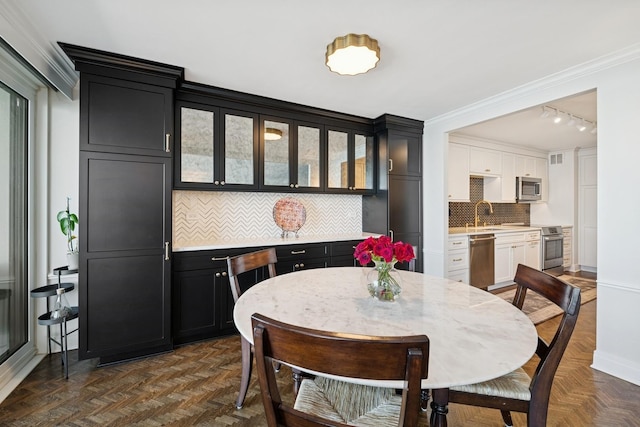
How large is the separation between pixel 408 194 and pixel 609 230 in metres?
1.92

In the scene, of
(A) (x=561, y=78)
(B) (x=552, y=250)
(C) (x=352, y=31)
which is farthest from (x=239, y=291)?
(B) (x=552, y=250)

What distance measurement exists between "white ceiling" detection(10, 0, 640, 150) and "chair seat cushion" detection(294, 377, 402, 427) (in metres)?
1.94

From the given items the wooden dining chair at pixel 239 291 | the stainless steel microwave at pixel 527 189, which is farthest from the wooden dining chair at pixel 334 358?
the stainless steel microwave at pixel 527 189

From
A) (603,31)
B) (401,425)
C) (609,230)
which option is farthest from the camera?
(609,230)

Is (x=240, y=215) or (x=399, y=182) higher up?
(x=399, y=182)

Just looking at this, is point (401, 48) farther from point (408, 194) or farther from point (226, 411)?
point (226, 411)

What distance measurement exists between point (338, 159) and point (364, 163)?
0.40 m

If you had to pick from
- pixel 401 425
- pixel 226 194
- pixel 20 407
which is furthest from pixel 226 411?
pixel 226 194

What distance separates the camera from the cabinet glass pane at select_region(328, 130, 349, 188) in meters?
3.58

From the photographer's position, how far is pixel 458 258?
407cm

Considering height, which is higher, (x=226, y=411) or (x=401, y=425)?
(x=401, y=425)

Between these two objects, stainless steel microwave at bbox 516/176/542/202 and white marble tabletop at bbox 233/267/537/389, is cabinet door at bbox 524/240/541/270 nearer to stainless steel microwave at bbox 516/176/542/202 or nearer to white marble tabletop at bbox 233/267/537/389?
stainless steel microwave at bbox 516/176/542/202

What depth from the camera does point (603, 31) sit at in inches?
75.6

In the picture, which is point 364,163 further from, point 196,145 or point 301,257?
point 196,145
